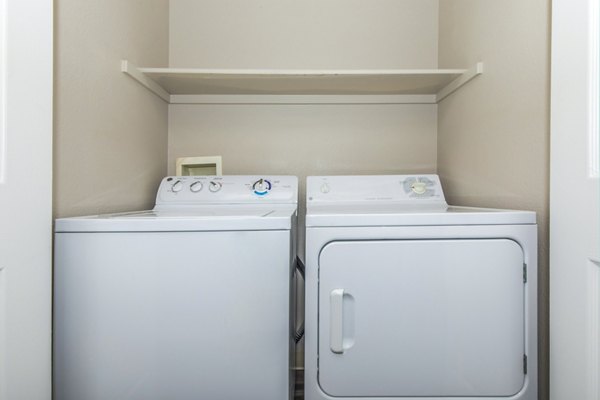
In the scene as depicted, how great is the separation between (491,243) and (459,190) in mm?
679

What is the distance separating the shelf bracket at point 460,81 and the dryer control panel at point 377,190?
0.43 m

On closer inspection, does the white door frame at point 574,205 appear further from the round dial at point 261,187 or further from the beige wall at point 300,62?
the round dial at point 261,187

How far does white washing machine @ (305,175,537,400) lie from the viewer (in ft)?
3.57

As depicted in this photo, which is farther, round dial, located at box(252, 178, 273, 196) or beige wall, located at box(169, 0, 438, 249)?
beige wall, located at box(169, 0, 438, 249)

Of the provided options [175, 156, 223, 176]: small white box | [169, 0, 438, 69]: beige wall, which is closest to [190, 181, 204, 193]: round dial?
[175, 156, 223, 176]: small white box

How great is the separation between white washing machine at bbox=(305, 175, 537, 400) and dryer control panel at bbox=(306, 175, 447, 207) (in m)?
0.61

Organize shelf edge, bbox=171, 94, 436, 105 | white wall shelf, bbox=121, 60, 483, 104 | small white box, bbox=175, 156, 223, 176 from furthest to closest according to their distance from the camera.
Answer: shelf edge, bbox=171, 94, 436, 105 → small white box, bbox=175, 156, 223, 176 → white wall shelf, bbox=121, 60, 483, 104

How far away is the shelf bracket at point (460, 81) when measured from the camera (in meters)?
1.49

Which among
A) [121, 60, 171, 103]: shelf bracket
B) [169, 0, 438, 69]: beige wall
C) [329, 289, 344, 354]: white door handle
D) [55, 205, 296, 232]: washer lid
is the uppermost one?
[169, 0, 438, 69]: beige wall

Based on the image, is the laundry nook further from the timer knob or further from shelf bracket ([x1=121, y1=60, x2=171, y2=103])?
the timer knob

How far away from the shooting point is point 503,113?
52.2 inches

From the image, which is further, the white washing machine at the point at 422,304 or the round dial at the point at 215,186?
the round dial at the point at 215,186

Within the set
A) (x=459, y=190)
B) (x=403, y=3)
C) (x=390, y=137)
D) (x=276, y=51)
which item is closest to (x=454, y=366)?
(x=459, y=190)

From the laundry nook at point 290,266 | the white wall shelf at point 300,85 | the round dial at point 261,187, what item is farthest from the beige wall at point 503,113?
the round dial at point 261,187
